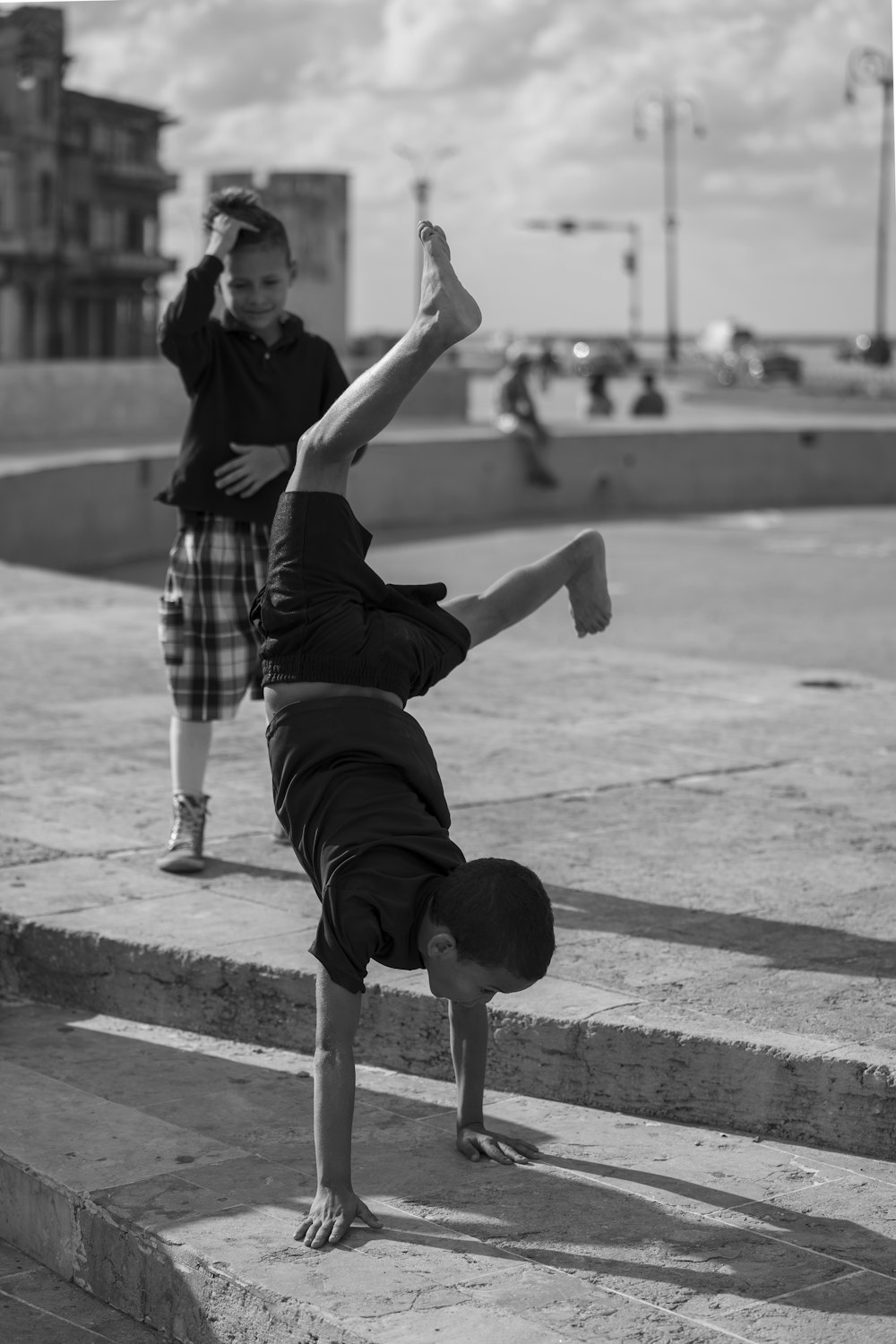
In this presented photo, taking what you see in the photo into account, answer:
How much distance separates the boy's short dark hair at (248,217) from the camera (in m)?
4.76

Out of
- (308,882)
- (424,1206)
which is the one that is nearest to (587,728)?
(308,882)

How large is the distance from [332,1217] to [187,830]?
2008mm

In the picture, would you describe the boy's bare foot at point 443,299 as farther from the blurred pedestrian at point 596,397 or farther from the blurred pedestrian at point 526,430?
the blurred pedestrian at point 596,397

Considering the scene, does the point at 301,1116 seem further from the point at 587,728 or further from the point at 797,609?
the point at 797,609

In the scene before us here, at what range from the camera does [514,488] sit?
21.4 metres

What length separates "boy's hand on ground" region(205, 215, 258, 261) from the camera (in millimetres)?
4750

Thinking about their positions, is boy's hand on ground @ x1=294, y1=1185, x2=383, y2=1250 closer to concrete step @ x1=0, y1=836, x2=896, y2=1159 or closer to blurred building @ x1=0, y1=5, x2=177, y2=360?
concrete step @ x1=0, y1=836, x2=896, y2=1159

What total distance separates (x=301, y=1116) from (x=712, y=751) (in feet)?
10.1

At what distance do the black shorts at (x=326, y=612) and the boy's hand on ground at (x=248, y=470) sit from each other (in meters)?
1.50

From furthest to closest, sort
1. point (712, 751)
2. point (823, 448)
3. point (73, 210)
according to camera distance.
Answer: point (73, 210), point (823, 448), point (712, 751)

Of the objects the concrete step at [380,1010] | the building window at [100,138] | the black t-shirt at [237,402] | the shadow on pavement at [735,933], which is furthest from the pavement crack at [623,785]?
the building window at [100,138]

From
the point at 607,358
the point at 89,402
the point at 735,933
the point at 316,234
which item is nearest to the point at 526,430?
the point at 89,402

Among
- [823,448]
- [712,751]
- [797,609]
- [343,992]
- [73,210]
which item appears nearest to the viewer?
[343,992]

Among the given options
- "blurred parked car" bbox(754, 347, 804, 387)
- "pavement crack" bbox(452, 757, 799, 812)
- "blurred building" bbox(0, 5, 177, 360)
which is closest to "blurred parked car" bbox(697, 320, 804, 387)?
"blurred parked car" bbox(754, 347, 804, 387)
